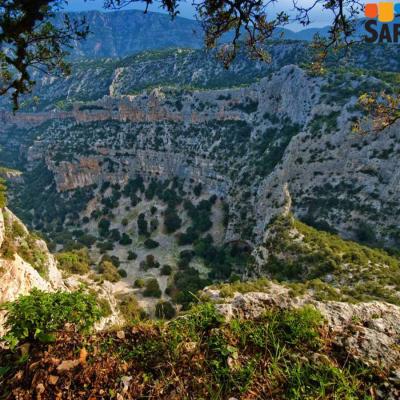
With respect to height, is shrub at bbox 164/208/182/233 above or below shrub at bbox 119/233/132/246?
above

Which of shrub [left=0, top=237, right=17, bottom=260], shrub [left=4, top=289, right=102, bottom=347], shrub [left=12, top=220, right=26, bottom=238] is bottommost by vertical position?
shrub [left=12, top=220, right=26, bottom=238]

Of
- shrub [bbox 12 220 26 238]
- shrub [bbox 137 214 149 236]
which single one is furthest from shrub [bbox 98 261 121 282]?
shrub [bbox 12 220 26 238]

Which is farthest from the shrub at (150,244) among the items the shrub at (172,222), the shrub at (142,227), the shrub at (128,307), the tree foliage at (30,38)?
the tree foliage at (30,38)

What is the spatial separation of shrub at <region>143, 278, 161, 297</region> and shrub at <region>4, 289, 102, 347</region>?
40.6 m

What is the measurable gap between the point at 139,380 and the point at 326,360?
409 cm

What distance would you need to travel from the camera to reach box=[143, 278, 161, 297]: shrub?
47656 mm

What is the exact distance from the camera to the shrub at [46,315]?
7.47m

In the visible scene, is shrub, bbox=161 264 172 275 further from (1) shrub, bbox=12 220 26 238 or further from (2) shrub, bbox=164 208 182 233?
(1) shrub, bbox=12 220 26 238

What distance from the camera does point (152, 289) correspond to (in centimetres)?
4831

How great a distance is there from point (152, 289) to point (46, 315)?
42.1m

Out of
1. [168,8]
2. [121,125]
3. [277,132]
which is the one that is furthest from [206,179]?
[168,8]

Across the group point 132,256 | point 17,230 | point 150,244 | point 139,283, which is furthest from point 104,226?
point 17,230

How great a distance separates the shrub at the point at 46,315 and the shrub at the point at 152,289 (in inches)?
1597

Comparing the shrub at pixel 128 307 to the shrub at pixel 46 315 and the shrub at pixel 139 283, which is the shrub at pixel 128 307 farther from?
the shrub at pixel 46 315
